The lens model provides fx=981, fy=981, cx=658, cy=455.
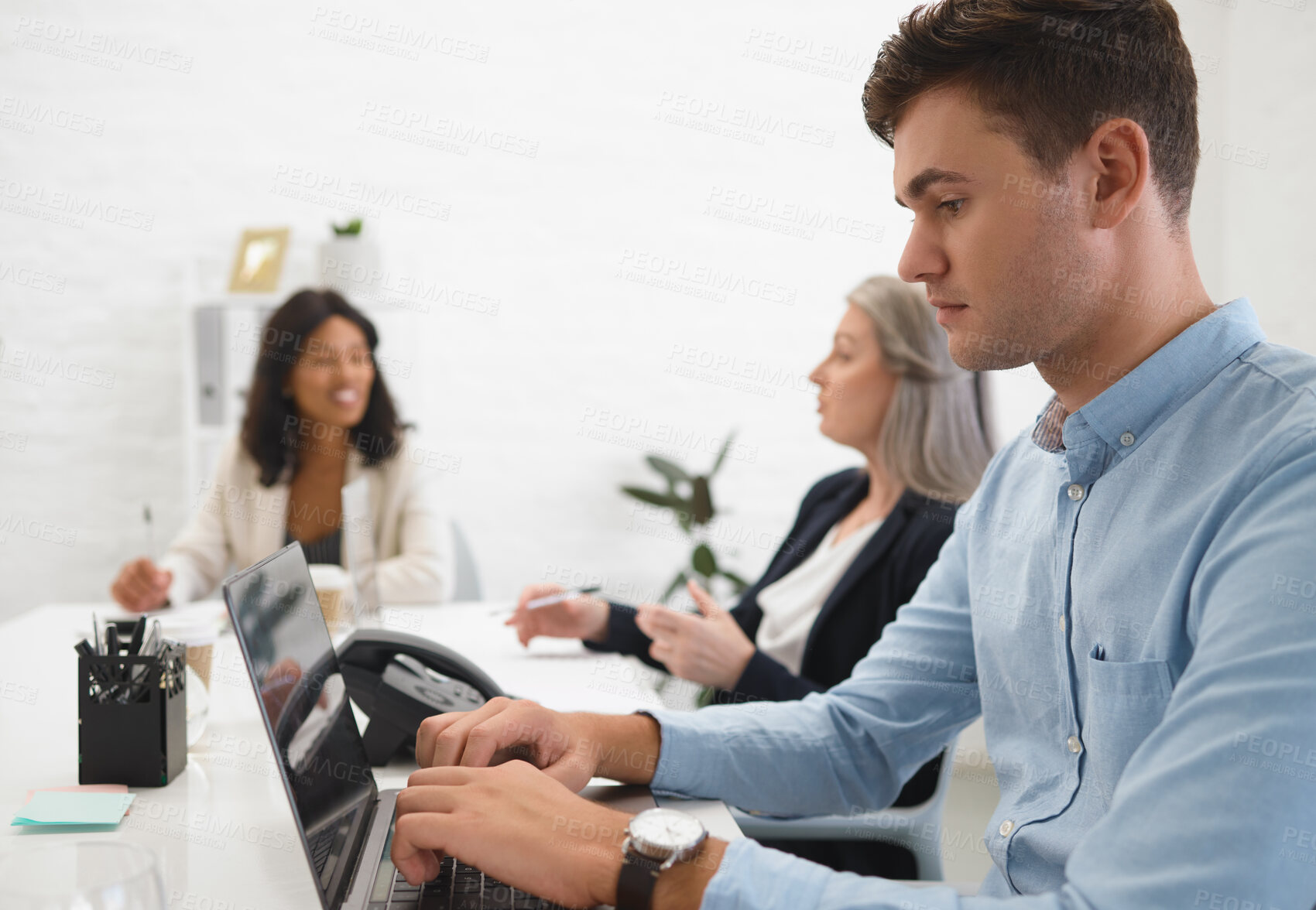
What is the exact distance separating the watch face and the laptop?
9 cm

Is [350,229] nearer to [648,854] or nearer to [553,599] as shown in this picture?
[553,599]

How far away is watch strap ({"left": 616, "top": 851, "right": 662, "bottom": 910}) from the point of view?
0.72m

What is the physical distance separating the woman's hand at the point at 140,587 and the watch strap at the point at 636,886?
5.24 feet

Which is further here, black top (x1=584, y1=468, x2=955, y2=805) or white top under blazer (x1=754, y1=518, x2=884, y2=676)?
white top under blazer (x1=754, y1=518, x2=884, y2=676)

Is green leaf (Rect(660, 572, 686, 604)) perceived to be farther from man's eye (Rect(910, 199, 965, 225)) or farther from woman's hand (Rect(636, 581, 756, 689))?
man's eye (Rect(910, 199, 965, 225))

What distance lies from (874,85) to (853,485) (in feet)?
3.85

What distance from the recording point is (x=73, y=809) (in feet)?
3.10

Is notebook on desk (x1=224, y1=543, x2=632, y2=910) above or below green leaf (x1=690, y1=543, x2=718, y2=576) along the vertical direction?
above

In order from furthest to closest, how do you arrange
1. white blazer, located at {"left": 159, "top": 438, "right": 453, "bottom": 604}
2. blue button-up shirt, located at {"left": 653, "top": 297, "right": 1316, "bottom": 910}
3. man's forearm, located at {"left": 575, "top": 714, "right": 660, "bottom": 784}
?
white blazer, located at {"left": 159, "top": 438, "right": 453, "bottom": 604}, man's forearm, located at {"left": 575, "top": 714, "right": 660, "bottom": 784}, blue button-up shirt, located at {"left": 653, "top": 297, "right": 1316, "bottom": 910}

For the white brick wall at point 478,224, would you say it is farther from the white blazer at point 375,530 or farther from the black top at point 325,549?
the black top at point 325,549

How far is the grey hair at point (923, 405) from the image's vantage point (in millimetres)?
1846

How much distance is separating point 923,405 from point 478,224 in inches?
83.5

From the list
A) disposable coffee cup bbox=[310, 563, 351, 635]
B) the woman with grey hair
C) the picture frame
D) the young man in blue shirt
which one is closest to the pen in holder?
the young man in blue shirt

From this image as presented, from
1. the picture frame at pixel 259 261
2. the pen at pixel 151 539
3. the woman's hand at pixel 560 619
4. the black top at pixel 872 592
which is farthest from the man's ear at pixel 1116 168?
the pen at pixel 151 539
